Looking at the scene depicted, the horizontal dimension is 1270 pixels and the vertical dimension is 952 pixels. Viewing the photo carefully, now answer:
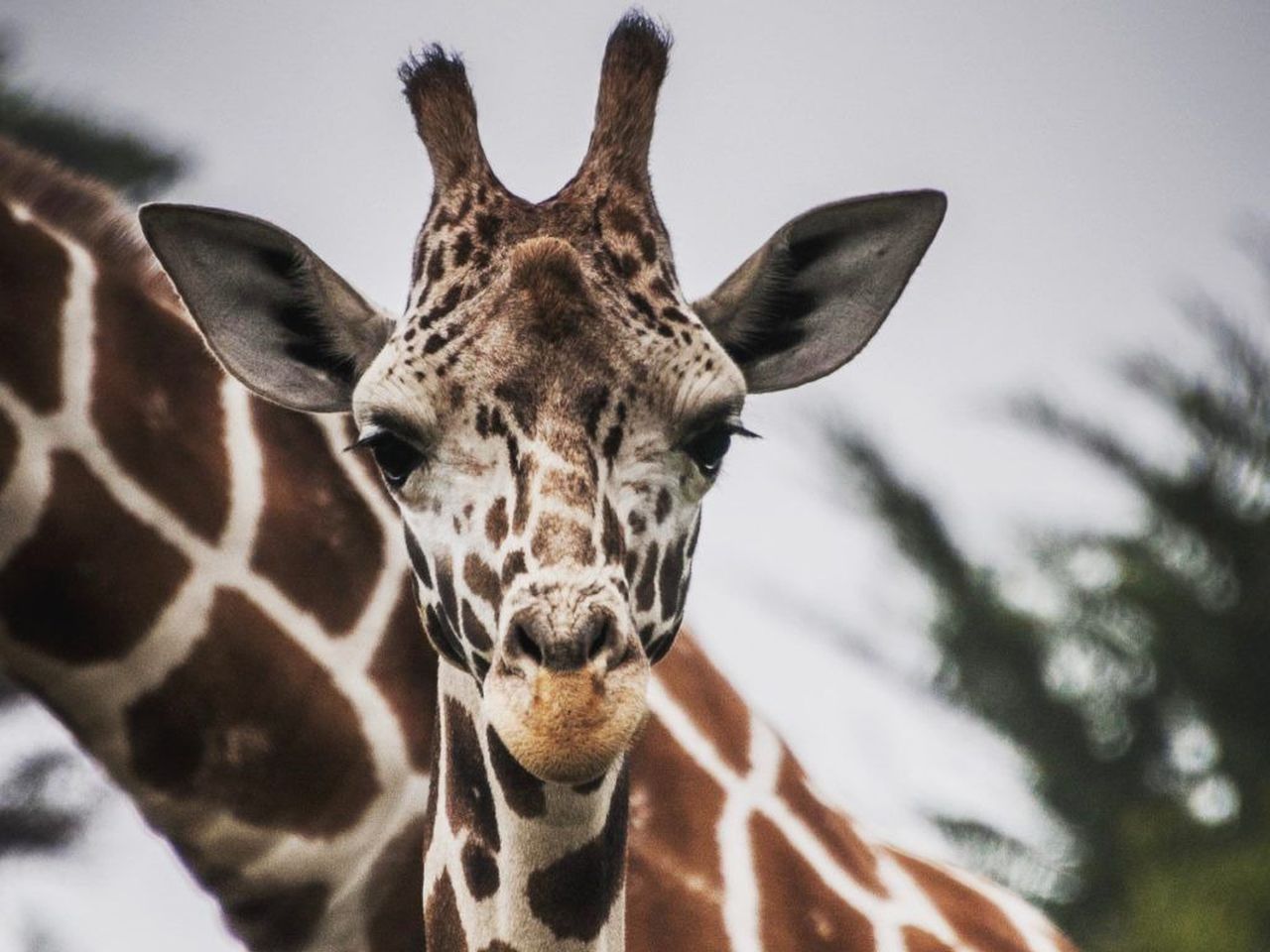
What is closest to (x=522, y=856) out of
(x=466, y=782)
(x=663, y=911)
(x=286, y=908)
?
(x=466, y=782)

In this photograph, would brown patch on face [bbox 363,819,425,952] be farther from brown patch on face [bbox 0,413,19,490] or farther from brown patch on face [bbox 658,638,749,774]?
brown patch on face [bbox 0,413,19,490]

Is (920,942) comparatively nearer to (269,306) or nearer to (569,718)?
(569,718)

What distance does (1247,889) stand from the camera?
351 inches

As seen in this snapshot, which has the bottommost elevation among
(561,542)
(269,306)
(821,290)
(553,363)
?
(561,542)

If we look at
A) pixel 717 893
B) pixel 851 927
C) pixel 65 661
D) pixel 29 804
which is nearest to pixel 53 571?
pixel 65 661

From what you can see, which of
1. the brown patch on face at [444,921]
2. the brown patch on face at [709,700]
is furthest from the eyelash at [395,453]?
the brown patch on face at [709,700]

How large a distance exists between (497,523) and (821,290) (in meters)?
1.05

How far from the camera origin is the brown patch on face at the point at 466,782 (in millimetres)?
4070

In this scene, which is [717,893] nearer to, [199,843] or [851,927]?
[851,927]

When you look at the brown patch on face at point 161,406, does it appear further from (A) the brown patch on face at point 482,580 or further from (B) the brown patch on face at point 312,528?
(A) the brown patch on face at point 482,580

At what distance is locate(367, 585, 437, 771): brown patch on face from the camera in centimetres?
527

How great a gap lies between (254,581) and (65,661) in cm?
54

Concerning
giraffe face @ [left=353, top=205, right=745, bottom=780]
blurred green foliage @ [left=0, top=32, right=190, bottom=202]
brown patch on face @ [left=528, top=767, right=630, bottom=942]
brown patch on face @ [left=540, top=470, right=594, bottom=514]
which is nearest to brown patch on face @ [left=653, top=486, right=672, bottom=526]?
giraffe face @ [left=353, top=205, right=745, bottom=780]

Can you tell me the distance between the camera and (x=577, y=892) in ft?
12.9
